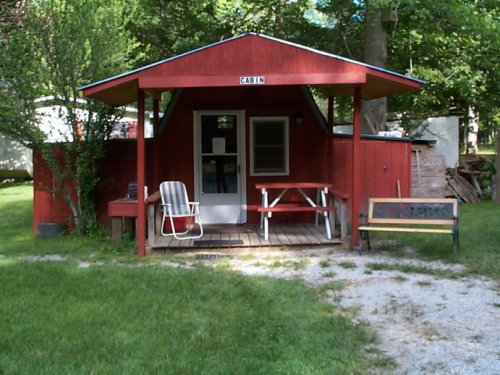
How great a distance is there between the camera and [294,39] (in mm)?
14328

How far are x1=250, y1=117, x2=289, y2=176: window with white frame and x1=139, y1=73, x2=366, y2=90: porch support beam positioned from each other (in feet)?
8.62

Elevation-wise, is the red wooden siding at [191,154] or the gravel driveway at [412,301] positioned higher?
the red wooden siding at [191,154]

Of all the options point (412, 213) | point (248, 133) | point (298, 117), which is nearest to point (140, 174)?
point (248, 133)

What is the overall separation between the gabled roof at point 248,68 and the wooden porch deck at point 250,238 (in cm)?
223

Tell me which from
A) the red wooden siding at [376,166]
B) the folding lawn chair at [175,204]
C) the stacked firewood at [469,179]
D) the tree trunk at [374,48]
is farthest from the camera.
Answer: the stacked firewood at [469,179]

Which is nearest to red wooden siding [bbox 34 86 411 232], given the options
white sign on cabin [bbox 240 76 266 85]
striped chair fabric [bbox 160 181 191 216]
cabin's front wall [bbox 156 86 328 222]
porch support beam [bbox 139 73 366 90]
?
cabin's front wall [bbox 156 86 328 222]

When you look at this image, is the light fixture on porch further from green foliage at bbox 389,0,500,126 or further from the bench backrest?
green foliage at bbox 389,0,500,126

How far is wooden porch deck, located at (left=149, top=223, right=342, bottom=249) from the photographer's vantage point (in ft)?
25.4

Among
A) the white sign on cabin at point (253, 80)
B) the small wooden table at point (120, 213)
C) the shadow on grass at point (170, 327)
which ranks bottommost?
the shadow on grass at point (170, 327)

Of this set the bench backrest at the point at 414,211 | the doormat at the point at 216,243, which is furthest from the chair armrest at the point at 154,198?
the bench backrest at the point at 414,211

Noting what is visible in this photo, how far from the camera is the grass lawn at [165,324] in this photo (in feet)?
12.0

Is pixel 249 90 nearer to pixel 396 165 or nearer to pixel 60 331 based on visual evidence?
pixel 396 165

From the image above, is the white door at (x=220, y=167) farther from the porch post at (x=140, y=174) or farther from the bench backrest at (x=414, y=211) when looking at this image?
the bench backrest at (x=414, y=211)

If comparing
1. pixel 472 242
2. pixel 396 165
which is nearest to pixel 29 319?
pixel 472 242
